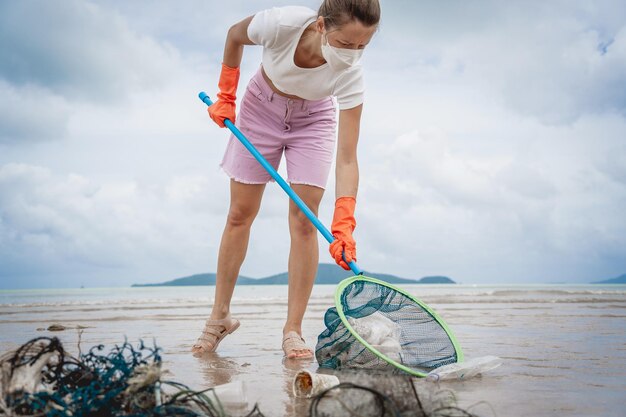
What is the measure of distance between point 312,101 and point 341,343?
1.48 metres

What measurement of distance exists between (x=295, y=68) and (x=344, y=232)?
37.1 inches

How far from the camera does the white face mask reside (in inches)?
115

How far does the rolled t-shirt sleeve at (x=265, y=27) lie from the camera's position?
322 centimetres

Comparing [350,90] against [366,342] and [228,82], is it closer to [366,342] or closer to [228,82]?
[228,82]

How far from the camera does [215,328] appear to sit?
3512mm

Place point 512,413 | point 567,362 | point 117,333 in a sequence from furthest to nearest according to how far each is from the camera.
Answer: point 117,333 → point 567,362 → point 512,413

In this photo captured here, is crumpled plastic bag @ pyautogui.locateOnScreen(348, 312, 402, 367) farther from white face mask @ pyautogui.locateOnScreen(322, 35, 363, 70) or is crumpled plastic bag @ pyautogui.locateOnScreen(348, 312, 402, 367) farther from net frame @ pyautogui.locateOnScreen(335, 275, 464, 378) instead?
white face mask @ pyautogui.locateOnScreen(322, 35, 363, 70)

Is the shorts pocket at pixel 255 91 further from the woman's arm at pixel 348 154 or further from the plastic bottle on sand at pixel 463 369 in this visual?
the plastic bottle on sand at pixel 463 369

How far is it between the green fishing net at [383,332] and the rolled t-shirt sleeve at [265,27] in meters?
1.44

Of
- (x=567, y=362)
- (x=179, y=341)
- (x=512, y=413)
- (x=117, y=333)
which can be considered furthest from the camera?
(x=117, y=333)

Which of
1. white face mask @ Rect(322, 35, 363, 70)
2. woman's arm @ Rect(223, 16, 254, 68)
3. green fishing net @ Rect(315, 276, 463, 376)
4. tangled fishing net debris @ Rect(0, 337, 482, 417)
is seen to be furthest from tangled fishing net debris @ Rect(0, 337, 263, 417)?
woman's arm @ Rect(223, 16, 254, 68)

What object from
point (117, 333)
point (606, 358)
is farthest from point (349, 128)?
point (117, 333)

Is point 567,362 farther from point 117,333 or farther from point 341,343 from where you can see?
point 117,333

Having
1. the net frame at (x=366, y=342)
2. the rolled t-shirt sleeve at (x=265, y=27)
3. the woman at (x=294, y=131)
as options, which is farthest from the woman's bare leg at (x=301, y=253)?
the rolled t-shirt sleeve at (x=265, y=27)
